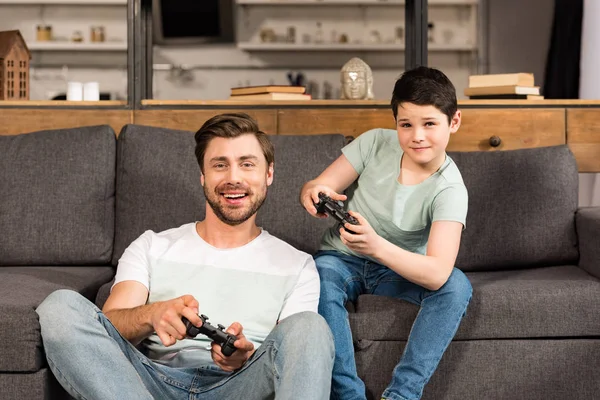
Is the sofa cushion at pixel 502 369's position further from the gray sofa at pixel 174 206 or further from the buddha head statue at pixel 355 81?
the buddha head statue at pixel 355 81

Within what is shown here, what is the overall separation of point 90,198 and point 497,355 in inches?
50.1

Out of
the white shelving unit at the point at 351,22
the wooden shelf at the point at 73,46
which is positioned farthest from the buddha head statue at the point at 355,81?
the wooden shelf at the point at 73,46

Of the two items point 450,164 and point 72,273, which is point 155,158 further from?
point 450,164

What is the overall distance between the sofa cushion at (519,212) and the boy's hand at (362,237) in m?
0.73

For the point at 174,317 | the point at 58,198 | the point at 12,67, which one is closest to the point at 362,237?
the point at 174,317

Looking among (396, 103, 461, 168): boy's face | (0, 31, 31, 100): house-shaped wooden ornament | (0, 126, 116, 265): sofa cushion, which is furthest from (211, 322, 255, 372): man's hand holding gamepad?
(0, 31, 31, 100): house-shaped wooden ornament

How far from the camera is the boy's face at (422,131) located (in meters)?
1.93

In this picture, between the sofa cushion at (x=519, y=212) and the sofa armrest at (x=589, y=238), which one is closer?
the sofa armrest at (x=589, y=238)

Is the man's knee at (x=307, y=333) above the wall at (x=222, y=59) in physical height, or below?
below

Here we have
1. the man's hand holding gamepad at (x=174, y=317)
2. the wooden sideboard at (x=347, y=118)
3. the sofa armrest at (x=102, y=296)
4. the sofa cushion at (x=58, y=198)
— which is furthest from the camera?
the wooden sideboard at (x=347, y=118)

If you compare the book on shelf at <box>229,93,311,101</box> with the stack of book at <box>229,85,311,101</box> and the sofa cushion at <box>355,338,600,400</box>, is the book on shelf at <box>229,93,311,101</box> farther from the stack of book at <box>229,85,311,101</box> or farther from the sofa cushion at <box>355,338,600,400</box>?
the sofa cushion at <box>355,338,600,400</box>

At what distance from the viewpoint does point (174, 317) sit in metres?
1.47

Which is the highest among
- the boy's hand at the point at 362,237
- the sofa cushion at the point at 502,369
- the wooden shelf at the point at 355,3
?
the wooden shelf at the point at 355,3

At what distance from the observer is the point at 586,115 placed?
2.88 metres
